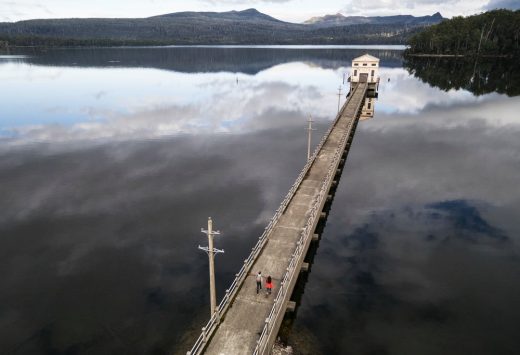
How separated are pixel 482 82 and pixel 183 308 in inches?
5329

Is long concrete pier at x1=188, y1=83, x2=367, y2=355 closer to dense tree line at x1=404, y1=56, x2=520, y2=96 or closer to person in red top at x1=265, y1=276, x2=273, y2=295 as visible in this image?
person in red top at x1=265, y1=276, x2=273, y2=295

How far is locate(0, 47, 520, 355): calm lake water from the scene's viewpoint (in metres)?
23.3

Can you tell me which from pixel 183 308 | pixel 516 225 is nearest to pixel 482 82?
pixel 516 225

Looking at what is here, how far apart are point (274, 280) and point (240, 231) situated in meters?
11.5


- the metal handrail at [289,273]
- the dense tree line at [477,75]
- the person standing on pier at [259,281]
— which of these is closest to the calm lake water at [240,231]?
the metal handrail at [289,273]

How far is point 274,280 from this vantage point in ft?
78.7

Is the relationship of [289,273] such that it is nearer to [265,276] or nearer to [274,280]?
[274,280]

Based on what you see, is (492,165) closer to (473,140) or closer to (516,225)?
(473,140)

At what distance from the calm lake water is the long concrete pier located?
9.96 feet

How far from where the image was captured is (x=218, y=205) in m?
39.7

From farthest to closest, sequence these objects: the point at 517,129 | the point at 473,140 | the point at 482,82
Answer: the point at 482,82
the point at 517,129
the point at 473,140

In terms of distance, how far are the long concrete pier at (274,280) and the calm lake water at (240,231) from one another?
9.96 ft

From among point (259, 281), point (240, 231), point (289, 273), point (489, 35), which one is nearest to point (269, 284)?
point (259, 281)

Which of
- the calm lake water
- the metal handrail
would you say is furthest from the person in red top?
the calm lake water
